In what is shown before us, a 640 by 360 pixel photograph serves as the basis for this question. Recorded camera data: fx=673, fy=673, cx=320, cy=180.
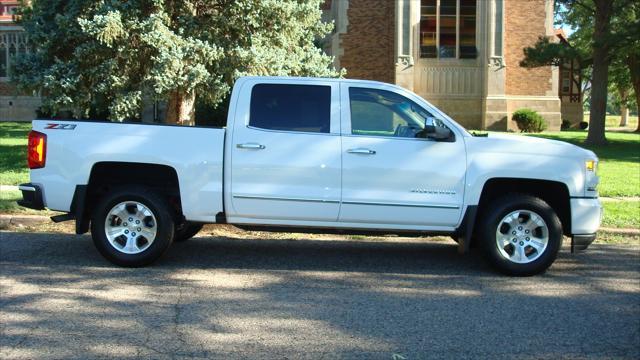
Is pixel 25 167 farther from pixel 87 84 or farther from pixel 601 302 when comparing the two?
pixel 601 302

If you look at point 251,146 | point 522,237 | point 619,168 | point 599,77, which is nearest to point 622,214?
point 522,237

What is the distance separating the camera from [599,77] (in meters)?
22.9

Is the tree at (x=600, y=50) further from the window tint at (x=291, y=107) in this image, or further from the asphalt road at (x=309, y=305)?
the window tint at (x=291, y=107)

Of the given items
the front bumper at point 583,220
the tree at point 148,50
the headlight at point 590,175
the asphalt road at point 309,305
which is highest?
the tree at point 148,50

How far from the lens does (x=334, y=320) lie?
5340 mm

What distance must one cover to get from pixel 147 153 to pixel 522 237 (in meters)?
3.89

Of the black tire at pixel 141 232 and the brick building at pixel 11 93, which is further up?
the brick building at pixel 11 93

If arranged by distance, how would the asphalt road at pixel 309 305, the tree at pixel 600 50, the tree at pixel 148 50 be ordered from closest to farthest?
the asphalt road at pixel 309 305
the tree at pixel 148 50
the tree at pixel 600 50

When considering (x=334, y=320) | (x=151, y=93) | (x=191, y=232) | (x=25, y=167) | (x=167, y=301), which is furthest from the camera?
Result: (x=25, y=167)

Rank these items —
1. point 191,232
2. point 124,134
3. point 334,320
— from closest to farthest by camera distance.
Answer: point 334,320, point 124,134, point 191,232

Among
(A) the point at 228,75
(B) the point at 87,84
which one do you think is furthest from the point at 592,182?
(B) the point at 87,84

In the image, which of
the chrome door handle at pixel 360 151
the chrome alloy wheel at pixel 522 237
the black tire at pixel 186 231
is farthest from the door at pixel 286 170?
the chrome alloy wheel at pixel 522 237

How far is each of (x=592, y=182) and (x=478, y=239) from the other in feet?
4.22

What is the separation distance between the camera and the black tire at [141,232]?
22.5 feet
